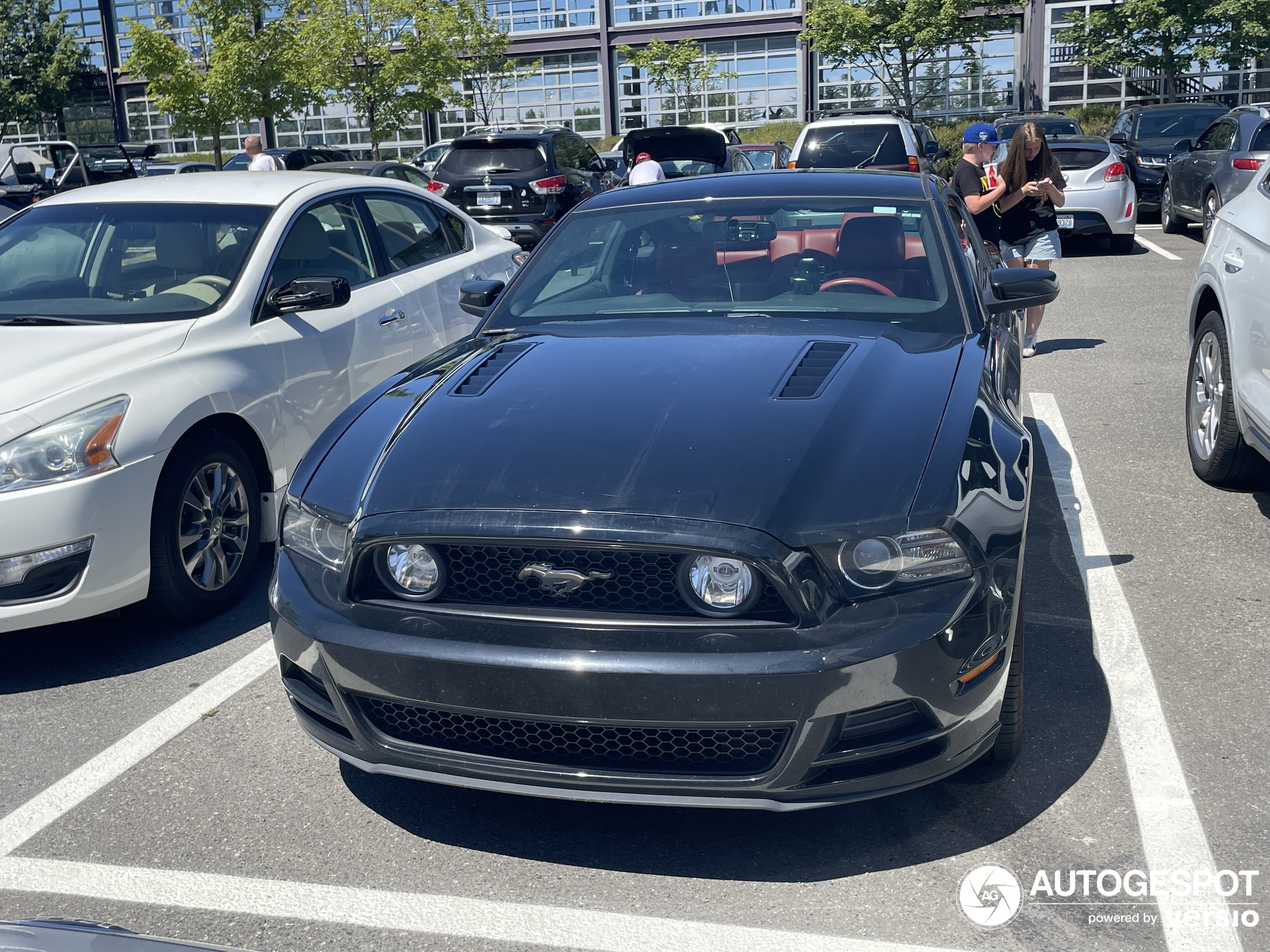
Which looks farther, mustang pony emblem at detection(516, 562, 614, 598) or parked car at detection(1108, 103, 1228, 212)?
parked car at detection(1108, 103, 1228, 212)

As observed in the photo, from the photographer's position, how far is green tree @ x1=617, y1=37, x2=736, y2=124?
132ft

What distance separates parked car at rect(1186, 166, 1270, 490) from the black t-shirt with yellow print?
2820 millimetres

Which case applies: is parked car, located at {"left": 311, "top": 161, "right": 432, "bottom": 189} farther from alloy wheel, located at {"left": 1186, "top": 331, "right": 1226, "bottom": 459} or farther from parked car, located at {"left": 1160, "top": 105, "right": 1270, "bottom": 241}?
alloy wheel, located at {"left": 1186, "top": 331, "right": 1226, "bottom": 459}

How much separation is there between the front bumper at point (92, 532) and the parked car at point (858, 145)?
12303 millimetres

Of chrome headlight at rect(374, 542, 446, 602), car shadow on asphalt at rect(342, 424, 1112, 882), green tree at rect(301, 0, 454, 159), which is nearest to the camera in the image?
chrome headlight at rect(374, 542, 446, 602)

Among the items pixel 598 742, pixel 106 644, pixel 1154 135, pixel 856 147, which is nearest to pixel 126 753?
pixel 106 644

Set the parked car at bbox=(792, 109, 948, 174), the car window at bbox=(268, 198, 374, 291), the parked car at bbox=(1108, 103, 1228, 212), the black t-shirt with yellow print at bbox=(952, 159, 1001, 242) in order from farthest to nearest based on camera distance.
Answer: the parked car at bbox=(1108, 103, 1228, 212), the parked car at bbox=(792, 109, 948, 174), the black t-shirt with yellow print at bbox=(952, 159, 1001, 242), the car window at bbox=(268, 198, 374, 291)

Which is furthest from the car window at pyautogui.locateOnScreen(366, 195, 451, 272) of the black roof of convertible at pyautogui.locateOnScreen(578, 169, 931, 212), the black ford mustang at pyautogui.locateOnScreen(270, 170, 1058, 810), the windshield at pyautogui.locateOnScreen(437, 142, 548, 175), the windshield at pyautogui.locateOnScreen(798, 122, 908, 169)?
the windshield at pyautogui.locateOnScreen(798, 122, 908, 169)

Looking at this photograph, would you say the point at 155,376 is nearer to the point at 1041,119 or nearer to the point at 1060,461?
the point at 1060,461

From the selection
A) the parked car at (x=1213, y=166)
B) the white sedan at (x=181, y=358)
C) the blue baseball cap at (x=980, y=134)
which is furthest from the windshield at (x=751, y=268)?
the parked car at (x=1213, y=166)

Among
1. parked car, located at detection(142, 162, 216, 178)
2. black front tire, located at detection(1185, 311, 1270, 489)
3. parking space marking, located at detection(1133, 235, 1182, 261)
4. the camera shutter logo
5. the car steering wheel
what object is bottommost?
parking space marking, located at detection(1133, 235, 1182, 261)

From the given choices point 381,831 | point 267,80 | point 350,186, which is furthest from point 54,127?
point 381,831

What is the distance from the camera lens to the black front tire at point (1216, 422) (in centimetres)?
550

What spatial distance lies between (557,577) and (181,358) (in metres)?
2.41
